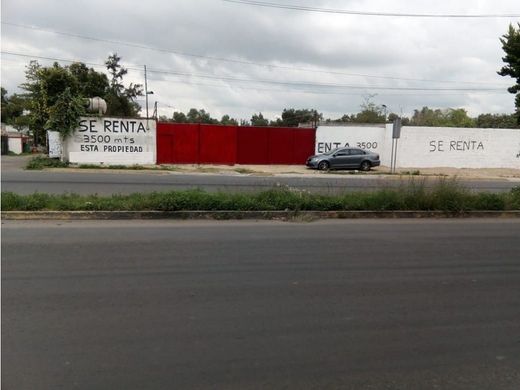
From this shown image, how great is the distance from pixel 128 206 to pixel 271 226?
299 cm

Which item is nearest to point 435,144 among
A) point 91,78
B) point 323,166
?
point 323,166

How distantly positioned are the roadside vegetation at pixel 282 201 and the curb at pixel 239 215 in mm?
147

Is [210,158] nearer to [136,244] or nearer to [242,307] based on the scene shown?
[136,244]

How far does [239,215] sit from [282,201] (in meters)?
1.09

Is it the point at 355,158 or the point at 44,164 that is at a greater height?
the point at 355,158

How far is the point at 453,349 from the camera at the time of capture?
401 cm

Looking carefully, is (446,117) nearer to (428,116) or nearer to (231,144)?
(428,116)

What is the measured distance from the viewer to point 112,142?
Result: 1155 inches

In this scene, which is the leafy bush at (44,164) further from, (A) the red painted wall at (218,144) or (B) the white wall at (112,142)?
(A) the red painted wall at (218,144)

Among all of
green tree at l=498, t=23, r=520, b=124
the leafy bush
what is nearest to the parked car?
the leafy bush

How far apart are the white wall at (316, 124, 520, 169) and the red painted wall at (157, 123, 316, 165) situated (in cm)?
180

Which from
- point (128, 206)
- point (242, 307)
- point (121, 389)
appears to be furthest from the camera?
point (128, 206)

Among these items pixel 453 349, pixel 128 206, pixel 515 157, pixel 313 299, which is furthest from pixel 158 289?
pixel 515 157

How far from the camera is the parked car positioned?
30.8 meters
